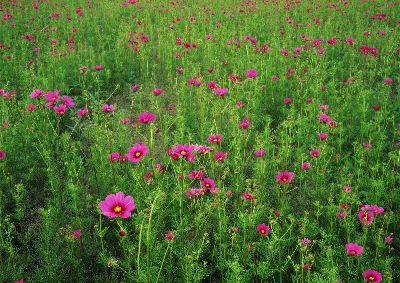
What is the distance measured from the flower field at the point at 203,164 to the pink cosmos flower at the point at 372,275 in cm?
1

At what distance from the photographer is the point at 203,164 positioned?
11.1 ft

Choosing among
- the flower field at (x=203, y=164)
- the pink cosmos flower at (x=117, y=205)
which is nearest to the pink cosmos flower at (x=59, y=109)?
the flower field at (x=203, y=164)

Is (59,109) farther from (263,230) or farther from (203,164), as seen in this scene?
(263,230)

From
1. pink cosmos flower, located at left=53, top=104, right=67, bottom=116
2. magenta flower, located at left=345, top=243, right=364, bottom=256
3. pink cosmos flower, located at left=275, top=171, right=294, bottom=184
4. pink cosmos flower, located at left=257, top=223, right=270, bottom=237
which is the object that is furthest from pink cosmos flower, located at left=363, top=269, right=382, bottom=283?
pink cosmos flower, located at left=53, top=104, right=67, bottom=116

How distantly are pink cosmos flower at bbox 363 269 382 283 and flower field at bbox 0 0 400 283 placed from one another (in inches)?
0.4

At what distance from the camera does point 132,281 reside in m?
2.38

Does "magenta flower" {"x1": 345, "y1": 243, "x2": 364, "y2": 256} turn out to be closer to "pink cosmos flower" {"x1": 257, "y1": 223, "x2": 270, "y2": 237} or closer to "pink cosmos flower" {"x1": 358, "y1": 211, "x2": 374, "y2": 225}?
"pink cosmos flower" {"x1": 358, "y1": 211, "x2": 374, "y2": 225}

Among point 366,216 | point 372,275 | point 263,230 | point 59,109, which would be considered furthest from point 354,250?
point 59,109

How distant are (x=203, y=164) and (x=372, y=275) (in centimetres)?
164

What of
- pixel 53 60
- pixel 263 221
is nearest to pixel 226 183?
pixel 263 221

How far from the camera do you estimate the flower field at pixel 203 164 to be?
2406 mm

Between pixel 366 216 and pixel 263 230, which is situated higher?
pixel 366 216

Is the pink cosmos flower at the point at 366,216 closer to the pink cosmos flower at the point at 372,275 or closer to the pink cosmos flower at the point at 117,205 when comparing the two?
the pink cosmos flower at the point at 372,275

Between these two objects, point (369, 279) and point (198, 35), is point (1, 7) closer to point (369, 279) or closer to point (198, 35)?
point (198, 35)
